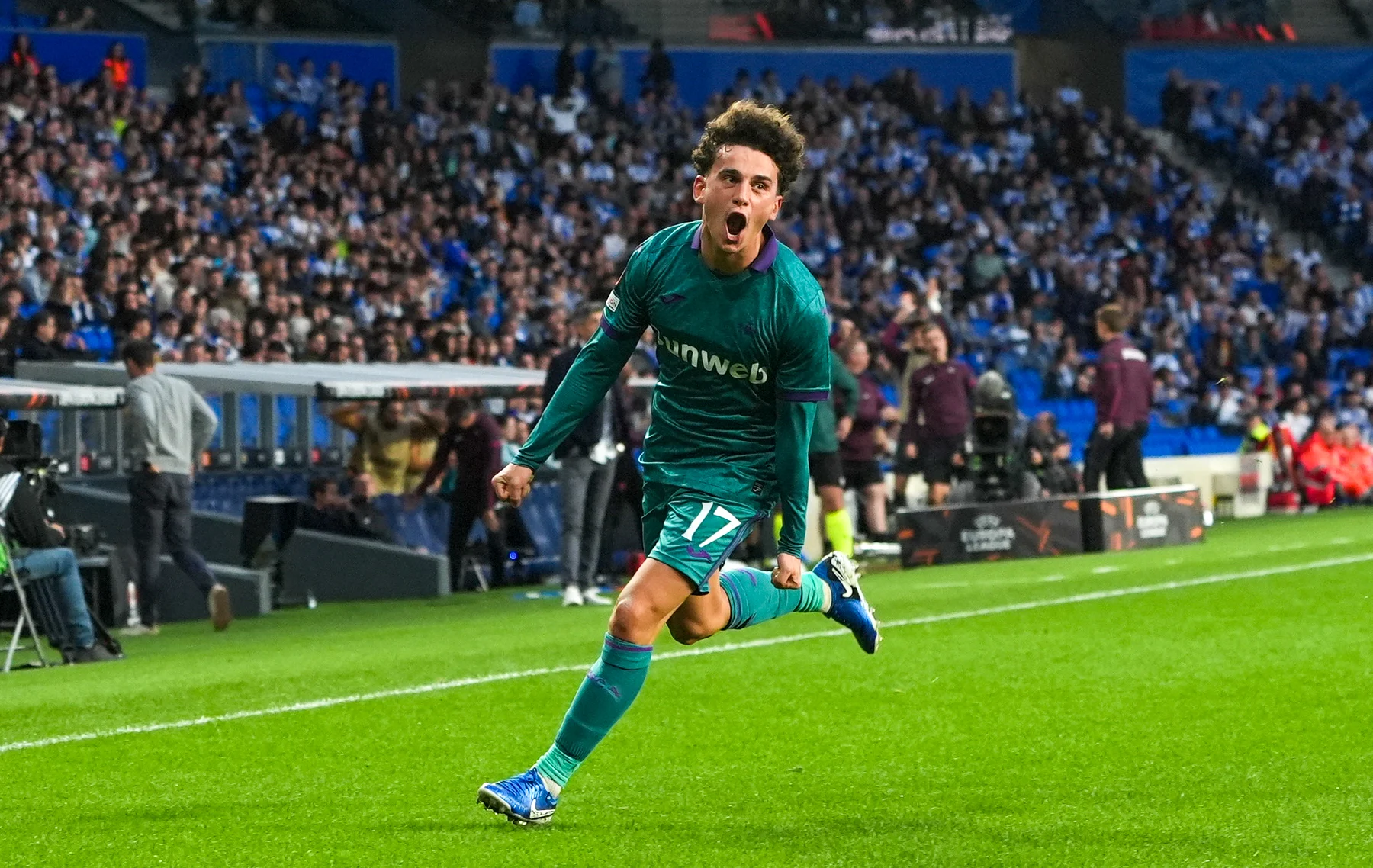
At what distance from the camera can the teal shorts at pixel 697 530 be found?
600cm

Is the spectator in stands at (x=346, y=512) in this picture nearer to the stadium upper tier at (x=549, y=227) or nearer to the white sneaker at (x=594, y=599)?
the stadium upper tier at (x=549, y=227)

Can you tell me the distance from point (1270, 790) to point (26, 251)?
54.5 feet

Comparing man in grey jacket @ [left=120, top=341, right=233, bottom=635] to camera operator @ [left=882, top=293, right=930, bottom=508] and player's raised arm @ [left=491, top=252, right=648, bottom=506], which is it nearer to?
camera operator @ [left=882, top=293, right=930, bottom=508]

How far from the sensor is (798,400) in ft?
19.7

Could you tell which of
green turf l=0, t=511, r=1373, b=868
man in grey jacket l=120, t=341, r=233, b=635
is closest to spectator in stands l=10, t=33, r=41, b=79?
man in grey jacket l=120, t=341, r=233, b=635

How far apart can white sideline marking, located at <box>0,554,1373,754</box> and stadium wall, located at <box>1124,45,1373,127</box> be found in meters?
24.2

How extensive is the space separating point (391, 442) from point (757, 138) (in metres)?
12.1

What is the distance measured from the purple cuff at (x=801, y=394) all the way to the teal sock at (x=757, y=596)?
2.26 feet

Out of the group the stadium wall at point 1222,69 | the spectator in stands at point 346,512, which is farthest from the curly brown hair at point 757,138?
the stadium wall at point 1222,69

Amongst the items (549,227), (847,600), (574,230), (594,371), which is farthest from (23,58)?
(594,371)

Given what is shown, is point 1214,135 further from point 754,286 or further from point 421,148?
point 754,286

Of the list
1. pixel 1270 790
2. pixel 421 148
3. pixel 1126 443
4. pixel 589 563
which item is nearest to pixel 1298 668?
pixel 1270 790

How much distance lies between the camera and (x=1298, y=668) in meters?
9.45

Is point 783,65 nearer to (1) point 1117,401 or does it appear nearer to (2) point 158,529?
(1) point 1117,401
